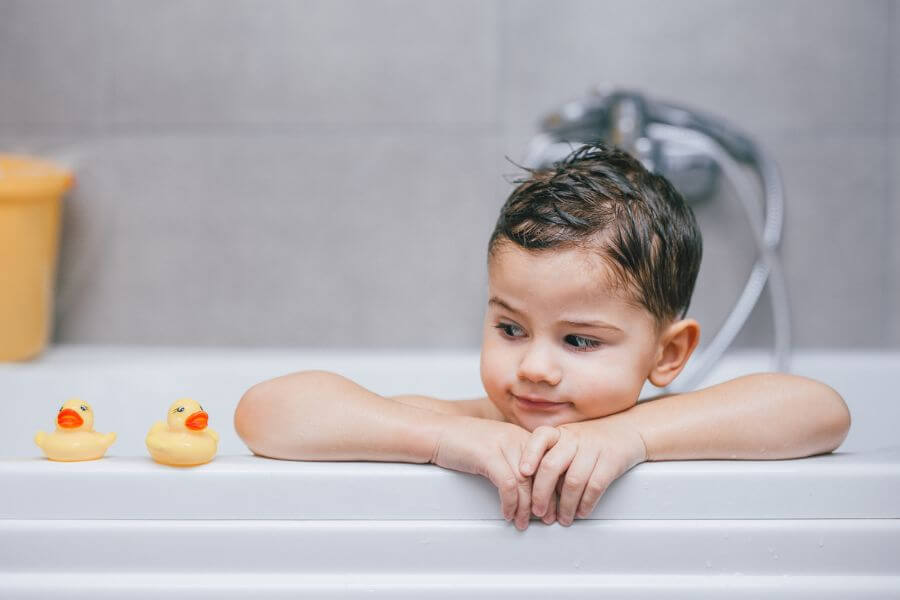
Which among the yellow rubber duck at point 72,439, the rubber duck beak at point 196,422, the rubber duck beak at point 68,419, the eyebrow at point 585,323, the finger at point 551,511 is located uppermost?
the eyebrow at point 585,323

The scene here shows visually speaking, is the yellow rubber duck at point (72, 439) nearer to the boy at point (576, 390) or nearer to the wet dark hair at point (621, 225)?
the boy at point (576, 390)

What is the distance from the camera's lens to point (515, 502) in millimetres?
605

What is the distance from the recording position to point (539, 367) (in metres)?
0.69

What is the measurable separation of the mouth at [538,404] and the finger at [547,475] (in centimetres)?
10

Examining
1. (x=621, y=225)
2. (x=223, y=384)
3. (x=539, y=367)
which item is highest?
(x=621, y=225)

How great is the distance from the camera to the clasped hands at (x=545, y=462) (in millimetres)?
601

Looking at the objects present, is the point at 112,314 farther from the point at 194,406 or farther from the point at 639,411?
the point at 639,411

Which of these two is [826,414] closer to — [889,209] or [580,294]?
[580,294]

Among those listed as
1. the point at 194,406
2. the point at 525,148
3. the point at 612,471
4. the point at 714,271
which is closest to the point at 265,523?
the point at 194,406

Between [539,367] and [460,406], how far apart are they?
207 mm

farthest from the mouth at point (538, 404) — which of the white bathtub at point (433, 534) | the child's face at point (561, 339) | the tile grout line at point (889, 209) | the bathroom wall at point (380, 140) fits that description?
the tile grout line at point (889, 209)

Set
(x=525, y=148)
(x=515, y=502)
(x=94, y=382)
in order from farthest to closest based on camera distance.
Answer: (x=525, y=148) < (x=94, y=382) < (x=515, y=502)

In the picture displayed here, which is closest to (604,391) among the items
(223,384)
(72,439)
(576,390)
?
(576,390)

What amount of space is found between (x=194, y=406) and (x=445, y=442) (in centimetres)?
19
